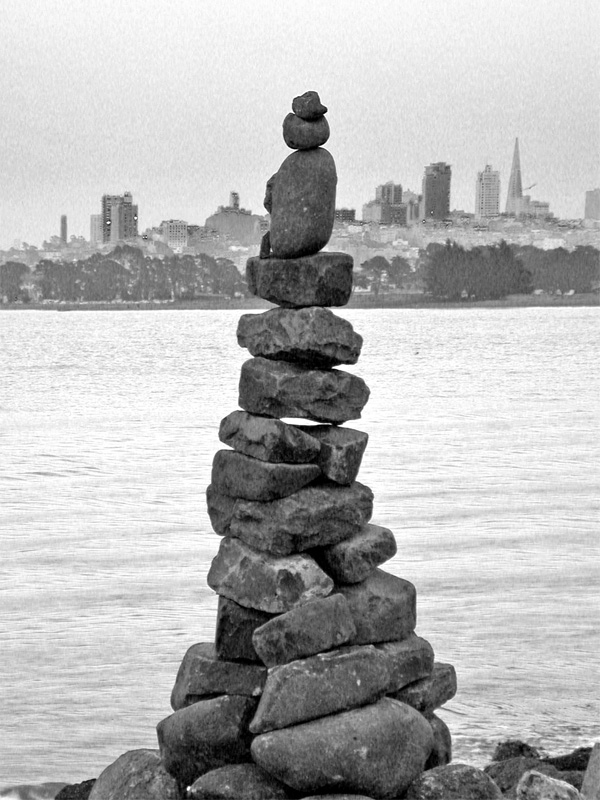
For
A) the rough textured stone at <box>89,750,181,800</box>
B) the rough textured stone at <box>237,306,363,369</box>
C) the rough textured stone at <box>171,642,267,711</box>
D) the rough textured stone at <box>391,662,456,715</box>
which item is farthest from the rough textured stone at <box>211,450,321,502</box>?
the rough textured stone at <box>89,750,181,800</box>

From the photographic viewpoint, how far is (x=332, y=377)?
8.71 m

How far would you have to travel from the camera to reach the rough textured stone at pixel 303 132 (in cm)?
876

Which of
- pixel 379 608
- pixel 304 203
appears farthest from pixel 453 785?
pixel 304 203

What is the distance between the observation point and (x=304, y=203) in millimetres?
8766

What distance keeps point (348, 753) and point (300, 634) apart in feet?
2.47

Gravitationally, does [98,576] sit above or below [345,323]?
below

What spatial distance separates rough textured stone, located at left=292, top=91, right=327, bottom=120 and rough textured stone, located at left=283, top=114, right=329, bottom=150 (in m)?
0.03

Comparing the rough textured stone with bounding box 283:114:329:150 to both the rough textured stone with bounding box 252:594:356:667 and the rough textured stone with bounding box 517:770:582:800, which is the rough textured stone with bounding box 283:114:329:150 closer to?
the rough textured stone with bounding box 252:594:356:667

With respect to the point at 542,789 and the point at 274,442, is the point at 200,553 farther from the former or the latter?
the point at 542,789

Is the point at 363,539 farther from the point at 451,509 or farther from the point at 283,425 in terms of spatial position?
the point at 451,509

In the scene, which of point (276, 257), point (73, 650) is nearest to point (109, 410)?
point (73, 650)

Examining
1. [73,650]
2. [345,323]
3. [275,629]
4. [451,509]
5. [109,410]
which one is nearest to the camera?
[275,629]

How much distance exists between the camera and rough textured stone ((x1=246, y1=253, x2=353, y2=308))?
343 inches

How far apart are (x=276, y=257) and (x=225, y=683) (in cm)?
277
